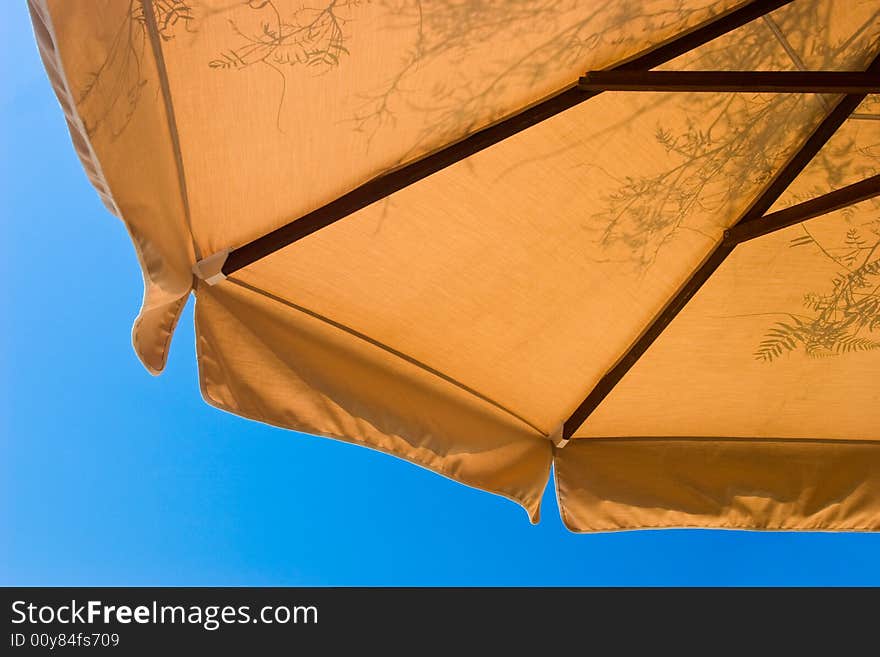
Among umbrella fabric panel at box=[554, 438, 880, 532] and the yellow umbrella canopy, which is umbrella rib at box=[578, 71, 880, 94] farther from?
umbrella fabric panel at box=[554, 438, 880, 532]

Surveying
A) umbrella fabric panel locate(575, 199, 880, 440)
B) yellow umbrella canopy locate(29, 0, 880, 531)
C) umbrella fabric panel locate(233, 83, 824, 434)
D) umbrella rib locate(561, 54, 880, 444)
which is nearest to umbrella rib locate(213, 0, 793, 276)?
yellow umbrella canopy locate(29, 0, 880, 531)

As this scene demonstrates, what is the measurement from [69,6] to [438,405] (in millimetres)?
1654

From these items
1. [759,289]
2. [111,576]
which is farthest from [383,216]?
[111,576]

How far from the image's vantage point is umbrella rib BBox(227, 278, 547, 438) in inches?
101

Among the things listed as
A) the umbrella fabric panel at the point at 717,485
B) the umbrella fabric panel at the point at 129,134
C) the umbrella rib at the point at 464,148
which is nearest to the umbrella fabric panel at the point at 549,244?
the umbrella rib at the point at 464,148

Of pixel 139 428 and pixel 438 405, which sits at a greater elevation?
pixel 139 428

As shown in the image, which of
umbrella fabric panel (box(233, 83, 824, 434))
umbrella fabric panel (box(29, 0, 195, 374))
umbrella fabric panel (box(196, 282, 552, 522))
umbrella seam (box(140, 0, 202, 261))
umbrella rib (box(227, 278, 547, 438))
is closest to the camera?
umbrella fabric panel (box(29, 0, 195, 374))

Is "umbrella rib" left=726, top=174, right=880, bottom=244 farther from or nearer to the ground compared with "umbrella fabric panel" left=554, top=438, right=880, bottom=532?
farther from the ground

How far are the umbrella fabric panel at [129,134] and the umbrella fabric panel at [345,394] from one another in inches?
10.0

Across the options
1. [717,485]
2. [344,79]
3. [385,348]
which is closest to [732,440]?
[717,485]

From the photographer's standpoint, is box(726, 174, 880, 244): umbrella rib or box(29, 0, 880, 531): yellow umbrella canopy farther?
box(726, 174, 880, 244): umbrella rib

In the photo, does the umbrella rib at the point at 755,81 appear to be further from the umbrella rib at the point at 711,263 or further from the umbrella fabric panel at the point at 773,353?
the umbrella fabric panel at the point at 773,353

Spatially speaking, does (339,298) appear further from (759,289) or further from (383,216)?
(759,289)

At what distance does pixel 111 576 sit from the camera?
9.62 m
